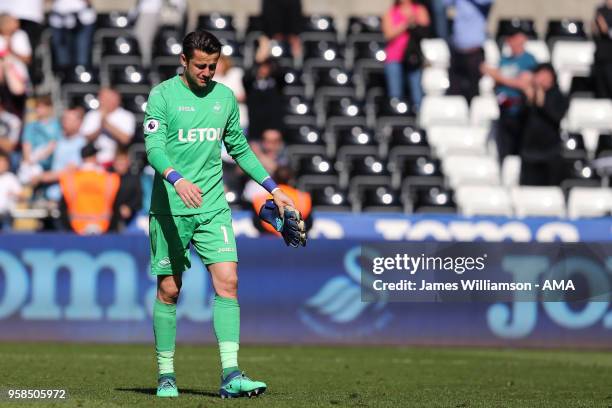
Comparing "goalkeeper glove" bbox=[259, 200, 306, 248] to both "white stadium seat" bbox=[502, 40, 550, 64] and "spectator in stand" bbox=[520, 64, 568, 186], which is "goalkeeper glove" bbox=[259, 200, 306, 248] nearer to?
"spectator in stand" bbox=[520, 64, 568, 186]

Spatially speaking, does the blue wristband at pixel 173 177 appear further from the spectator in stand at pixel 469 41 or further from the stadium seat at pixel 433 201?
the spectator in stand at pixel 469 41

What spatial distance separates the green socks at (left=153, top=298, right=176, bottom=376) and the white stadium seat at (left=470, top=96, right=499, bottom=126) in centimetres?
1269

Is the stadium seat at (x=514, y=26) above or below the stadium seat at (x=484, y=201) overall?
above

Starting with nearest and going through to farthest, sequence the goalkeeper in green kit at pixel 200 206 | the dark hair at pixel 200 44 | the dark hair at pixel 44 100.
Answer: the dark hair at pixel 200 44, the goalkeeper in green kit at pixel 200 206, the dark hair at pixel 44 100

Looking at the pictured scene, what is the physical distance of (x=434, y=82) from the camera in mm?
A: 22422

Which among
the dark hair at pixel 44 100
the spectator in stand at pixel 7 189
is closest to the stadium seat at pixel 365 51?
the dark hair at pixel 44 100

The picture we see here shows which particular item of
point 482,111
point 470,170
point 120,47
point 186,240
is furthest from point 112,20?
point 186,240

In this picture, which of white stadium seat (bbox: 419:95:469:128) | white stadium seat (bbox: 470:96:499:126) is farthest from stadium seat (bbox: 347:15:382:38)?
white stadium seat (bbox: 470:96:499:126)

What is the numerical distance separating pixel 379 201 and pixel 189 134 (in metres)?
9.98

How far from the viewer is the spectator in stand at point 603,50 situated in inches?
874

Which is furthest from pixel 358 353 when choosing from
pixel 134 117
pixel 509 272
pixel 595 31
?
pixel 595 31

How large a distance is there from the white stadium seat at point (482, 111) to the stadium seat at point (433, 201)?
8.19 feet

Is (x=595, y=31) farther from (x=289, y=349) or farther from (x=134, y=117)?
(x=289, y=349)

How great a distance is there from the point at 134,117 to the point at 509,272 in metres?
7.17
